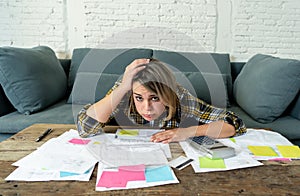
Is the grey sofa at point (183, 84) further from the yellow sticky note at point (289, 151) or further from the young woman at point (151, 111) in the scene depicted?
the yellow sticky note at point (289, 151)

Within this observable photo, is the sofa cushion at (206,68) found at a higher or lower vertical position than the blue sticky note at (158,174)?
higher

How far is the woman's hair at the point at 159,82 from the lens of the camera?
97 cm

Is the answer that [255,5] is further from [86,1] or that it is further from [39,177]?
[39,177]

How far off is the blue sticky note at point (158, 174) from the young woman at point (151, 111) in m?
0.22

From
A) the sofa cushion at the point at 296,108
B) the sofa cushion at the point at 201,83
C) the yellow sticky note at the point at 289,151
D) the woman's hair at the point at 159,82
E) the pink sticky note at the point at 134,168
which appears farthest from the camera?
the sofa cushion at the point at 201,83

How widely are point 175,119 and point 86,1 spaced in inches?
68.1

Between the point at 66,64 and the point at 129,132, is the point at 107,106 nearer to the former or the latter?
the point at 129,132

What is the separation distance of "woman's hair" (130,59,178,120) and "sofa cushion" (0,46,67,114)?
926 millimetres

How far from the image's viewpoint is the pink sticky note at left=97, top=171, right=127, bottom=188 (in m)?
0.67

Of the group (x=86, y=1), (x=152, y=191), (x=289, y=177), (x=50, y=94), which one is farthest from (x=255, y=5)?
(x=152, y=191)

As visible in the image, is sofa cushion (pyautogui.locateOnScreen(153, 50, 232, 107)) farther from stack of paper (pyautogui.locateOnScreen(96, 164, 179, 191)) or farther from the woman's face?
stack of paper (pyautogui.locateOnScreen(96, 164, 179, 191))

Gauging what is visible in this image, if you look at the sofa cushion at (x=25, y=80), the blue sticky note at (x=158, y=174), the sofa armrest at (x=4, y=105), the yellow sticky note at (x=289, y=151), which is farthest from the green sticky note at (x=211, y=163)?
the sofa armrest at (x=4, y=105)

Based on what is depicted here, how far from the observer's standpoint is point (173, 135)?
39.6 inches

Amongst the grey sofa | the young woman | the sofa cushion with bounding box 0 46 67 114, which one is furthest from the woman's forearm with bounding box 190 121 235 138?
the sofa cushion with bounding box 0 46 67 114
